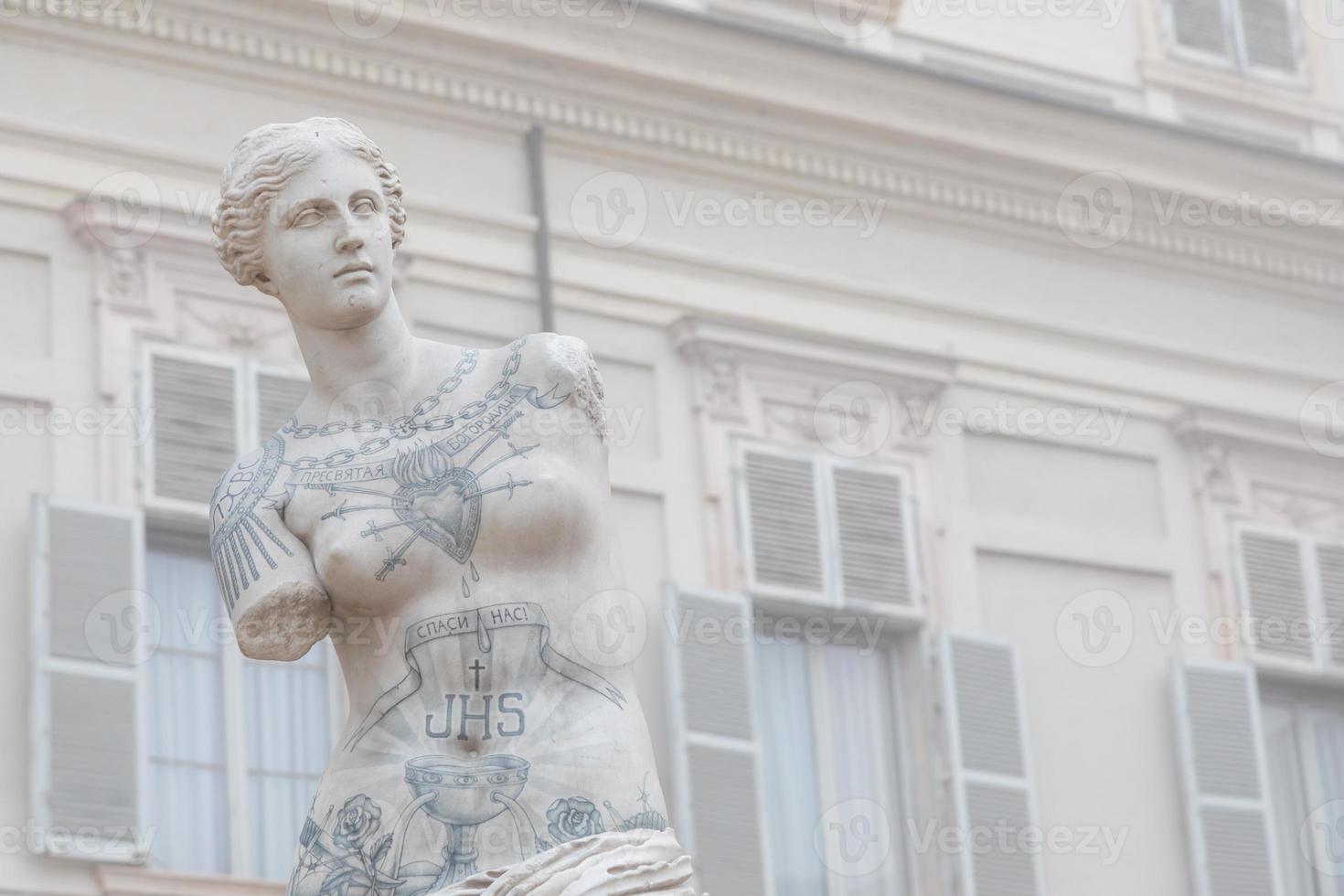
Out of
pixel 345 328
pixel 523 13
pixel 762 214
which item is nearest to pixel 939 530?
pixel 762 214

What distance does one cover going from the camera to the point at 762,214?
58.3 feet

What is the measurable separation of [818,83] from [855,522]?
2.30 meters

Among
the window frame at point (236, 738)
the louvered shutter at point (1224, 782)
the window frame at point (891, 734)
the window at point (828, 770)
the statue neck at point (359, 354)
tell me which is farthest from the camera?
the louvered shutter at point (1224, 782)

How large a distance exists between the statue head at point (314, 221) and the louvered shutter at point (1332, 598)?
13.5 meters

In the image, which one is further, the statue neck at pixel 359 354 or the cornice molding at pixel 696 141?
the cornice molding at pixel 696 141

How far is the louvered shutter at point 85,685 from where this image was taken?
14391 mm

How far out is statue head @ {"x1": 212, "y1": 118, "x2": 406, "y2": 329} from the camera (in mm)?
5758

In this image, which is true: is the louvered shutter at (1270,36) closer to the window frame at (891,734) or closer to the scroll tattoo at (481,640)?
the window frame at (891,734)

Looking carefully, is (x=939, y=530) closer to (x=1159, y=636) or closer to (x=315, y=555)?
(x=1159, y=636)

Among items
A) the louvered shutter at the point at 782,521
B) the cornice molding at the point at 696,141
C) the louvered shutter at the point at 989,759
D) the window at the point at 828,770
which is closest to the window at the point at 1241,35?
the cornice molding at the point at 696,141

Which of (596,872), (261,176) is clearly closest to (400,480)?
(261,176)

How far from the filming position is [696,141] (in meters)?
17.6

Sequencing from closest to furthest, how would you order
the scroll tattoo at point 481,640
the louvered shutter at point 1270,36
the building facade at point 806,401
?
the scroll tattoo at point 481,640, the building facade at point 806,401, the louvered shutter at point 1270,36

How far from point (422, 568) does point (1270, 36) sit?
50.4 feet
